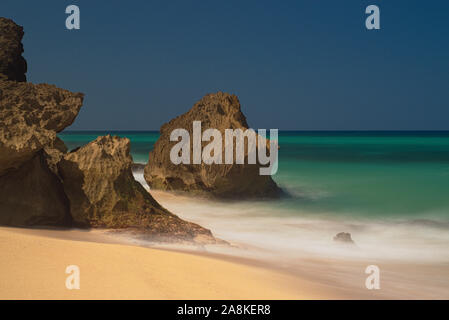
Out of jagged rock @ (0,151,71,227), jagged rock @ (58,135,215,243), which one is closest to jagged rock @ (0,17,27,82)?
jagged rock @ (0,151,71,227)

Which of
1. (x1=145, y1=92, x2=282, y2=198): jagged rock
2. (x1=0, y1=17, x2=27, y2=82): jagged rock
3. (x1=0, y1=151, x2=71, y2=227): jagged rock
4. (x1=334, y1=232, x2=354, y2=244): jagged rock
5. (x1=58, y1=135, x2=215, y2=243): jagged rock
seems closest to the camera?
(x1=0, y1=151, x2=71, y2=227): jagged rock

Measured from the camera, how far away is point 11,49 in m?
5.80

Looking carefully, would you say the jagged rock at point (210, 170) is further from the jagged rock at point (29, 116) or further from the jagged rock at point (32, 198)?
the jagged rock at point (32, 198)

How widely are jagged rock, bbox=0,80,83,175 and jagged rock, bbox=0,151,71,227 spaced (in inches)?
6.8

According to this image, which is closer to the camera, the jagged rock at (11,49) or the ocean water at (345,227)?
the ocean water at (345,227)

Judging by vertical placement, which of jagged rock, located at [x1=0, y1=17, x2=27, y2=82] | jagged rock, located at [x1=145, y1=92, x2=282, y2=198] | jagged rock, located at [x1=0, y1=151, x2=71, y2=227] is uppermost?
jagged rock, located at [x1=0, y1=17, x2=27, y2=82]

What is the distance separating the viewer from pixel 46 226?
4773mm

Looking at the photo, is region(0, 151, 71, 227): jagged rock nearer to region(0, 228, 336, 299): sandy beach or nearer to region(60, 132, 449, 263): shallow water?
region(0, 228, 336, 299): sandy beach

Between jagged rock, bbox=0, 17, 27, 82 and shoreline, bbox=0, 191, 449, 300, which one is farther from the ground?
jagged rock, bbox=0, 17, 27, 82

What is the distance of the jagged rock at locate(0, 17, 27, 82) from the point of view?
226 inches

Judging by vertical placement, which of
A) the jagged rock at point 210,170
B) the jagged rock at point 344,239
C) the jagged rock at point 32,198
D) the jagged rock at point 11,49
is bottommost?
the jagged rock at point 344,239

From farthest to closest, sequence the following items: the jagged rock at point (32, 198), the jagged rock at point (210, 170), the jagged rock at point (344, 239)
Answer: the jagged rock at point (210, 170)
the jagged rock at point (344, 239)
the jagged rock at point (32, 198)

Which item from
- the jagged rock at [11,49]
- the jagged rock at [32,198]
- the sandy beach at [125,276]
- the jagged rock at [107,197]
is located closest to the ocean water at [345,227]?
the jagged rock at [107,197]

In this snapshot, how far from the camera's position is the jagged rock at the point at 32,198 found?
4.64 m
